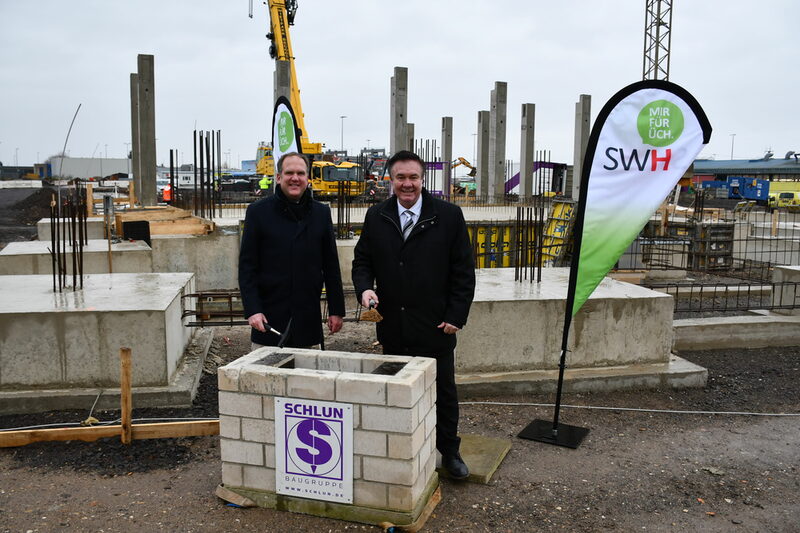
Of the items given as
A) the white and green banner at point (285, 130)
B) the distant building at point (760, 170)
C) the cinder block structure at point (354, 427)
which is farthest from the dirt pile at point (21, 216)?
the distant building at point (760, 170)

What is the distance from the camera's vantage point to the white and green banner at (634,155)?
486 cm

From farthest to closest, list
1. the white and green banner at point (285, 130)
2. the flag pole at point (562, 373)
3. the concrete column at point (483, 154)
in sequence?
the concrete column at point (483, 154), the white and green banner at point (285, 130), the flag pole at point (562, 373)

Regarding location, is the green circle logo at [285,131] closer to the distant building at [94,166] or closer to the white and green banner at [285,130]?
the white and green banner at [285,130]

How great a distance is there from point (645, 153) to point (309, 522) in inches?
137

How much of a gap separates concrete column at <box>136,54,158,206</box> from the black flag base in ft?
52.7

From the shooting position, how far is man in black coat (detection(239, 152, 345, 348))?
4.34 metres

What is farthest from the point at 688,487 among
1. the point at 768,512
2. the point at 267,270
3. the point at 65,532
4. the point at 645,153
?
the point at 65,532

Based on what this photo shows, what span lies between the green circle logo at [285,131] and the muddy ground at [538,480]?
4119mm

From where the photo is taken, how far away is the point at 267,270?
173 inches

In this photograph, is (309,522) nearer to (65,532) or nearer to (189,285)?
(65,532)

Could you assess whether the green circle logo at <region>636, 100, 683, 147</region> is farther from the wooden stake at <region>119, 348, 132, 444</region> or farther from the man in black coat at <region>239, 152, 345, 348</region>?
the wooden stake at <region>119, 348, 132, 444</region>

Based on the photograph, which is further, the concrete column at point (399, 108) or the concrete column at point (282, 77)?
the concrete column at point (399, 108)

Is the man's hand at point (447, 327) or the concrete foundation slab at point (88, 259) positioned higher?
the man's hand at point (447, 327)

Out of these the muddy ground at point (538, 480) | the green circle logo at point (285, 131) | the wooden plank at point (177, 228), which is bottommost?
the muddy ground at point (538, 480)
